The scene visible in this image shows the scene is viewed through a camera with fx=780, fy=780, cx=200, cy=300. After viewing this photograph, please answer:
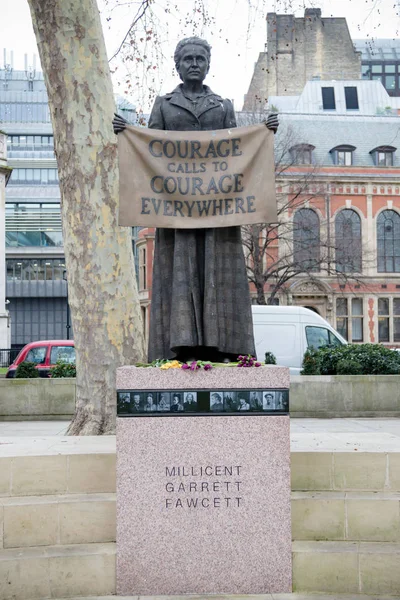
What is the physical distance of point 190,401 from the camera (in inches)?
209

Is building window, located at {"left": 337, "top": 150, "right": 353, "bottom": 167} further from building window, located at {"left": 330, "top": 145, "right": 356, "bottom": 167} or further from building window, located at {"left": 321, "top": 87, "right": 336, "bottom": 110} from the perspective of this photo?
building window, located at {"left": 321, "top": 87, "right": 336, "bottom": 110}

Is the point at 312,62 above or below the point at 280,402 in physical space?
above

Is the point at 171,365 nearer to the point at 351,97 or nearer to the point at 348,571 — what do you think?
the point at 348,571

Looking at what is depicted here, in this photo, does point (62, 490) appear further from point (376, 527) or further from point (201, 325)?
point (376, 527)

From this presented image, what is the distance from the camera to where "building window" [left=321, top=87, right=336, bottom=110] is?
58.6 metres

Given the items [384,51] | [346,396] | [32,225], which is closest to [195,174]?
[346,396]

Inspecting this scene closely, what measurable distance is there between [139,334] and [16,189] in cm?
5333

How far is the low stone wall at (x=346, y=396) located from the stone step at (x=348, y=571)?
1100 centimetres

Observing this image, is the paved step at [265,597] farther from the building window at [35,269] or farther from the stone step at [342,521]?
the building window at [35,269]

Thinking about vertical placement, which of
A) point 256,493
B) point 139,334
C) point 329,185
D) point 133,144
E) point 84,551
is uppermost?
point 329,185

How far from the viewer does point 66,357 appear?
20078 millimetres

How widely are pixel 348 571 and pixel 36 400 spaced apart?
11785 millimetres

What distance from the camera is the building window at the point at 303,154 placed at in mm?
43584

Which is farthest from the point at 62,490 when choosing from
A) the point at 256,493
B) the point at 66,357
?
the point at 66,357
